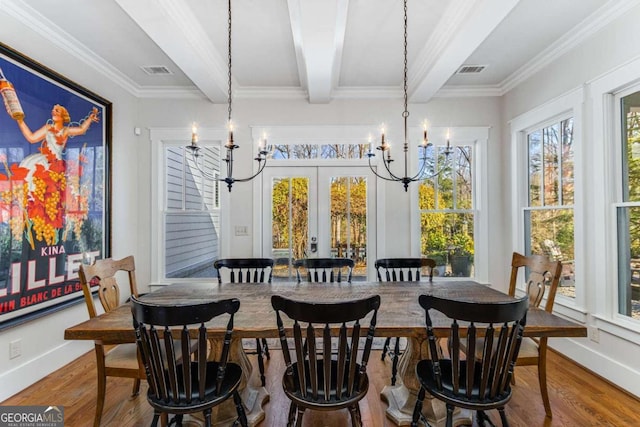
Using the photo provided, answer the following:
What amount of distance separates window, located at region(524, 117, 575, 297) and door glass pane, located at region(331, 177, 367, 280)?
1833 mm

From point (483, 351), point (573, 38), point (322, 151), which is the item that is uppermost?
point (573, 38)

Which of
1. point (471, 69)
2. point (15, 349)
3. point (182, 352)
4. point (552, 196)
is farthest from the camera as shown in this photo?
point (471, 69)

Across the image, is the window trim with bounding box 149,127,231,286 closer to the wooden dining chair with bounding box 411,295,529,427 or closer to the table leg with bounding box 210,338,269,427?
the table leg with bounding box 210,338,269,427

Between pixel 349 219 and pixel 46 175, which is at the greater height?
pixel 46 175

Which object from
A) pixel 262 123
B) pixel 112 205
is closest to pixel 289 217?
pixel 262 123

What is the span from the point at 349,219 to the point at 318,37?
2.17 meters

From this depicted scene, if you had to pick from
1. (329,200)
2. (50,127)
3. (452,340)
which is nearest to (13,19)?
(50,127)

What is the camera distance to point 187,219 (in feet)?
13.7

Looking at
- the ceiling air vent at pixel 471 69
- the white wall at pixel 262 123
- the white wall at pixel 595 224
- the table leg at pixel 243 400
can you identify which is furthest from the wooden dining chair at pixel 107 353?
the ceiling air vent at pixel 471 69

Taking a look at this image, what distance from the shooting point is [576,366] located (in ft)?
9.41

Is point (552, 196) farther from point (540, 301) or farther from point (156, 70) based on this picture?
point (156, 70)

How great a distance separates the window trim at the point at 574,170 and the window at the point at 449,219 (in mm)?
505

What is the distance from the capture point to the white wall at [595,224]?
8.03 feet

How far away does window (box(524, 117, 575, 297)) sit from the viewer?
3133 millimetres
